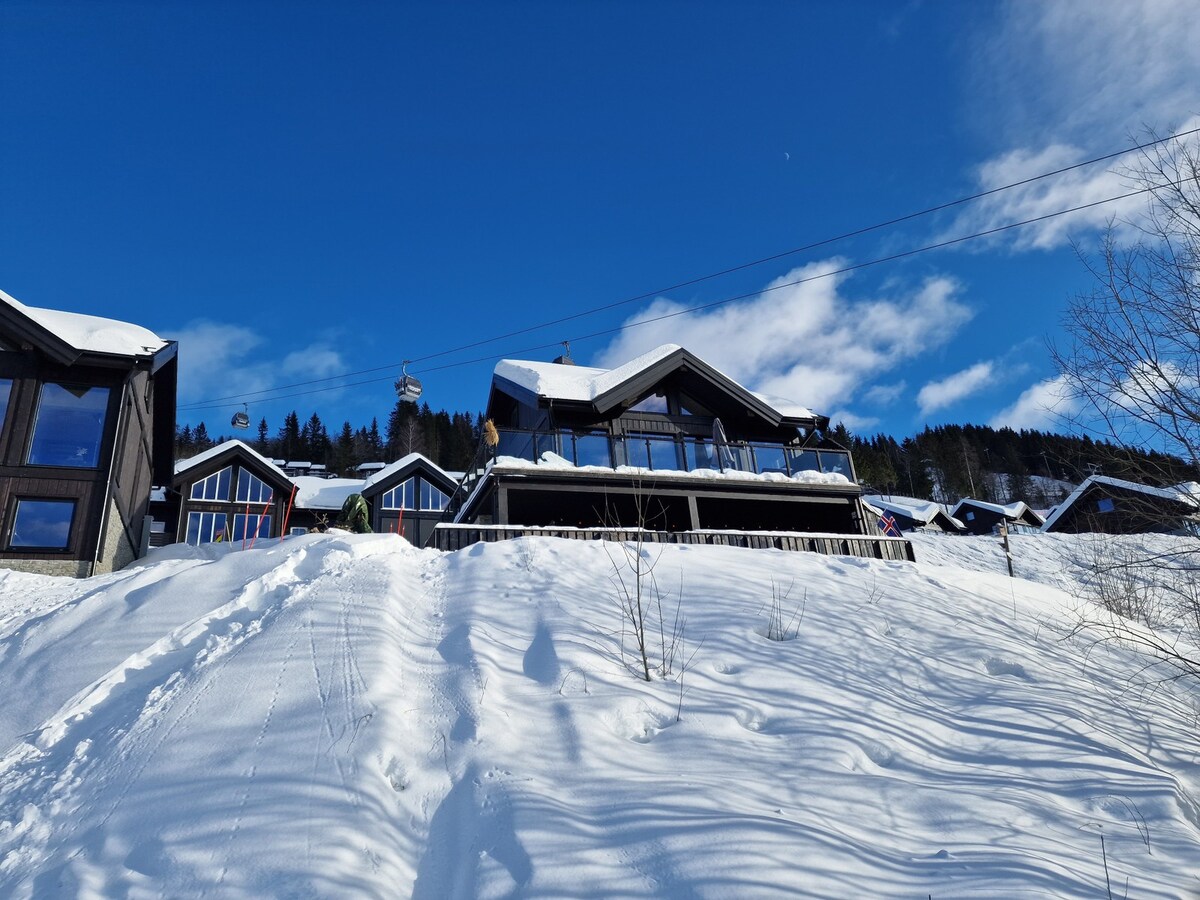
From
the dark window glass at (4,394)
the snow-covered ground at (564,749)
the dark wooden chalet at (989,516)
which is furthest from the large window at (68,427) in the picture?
the dark wooden chalet at (989,516)

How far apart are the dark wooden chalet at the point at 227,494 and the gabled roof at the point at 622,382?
13320 mm

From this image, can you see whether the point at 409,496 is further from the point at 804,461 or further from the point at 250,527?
the point at 804,461

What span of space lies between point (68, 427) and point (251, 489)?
14293 millimetres

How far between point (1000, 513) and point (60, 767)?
49.7 meters

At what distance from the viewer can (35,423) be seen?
13633 millimetres

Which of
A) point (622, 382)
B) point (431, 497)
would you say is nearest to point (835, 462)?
point (622, 382)

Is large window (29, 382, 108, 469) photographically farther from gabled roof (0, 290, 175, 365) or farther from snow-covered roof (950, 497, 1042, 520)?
snow-covered roof (950, 497, 1042, 520)

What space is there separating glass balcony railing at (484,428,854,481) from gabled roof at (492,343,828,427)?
5.64 ft

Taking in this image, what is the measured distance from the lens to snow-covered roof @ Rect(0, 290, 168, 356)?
44.2 ft

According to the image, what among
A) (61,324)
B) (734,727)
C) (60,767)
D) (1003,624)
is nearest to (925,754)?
(734,727)

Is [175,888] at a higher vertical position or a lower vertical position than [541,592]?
lower

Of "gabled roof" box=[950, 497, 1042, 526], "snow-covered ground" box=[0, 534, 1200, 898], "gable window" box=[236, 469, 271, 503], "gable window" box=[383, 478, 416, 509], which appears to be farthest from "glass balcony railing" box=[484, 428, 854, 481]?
"gabled roof" box=[950, 497, 1042, 526]

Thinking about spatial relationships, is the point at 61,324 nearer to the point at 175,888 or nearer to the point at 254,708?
the point at 254,708

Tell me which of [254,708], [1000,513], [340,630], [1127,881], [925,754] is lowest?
[1127,881]
